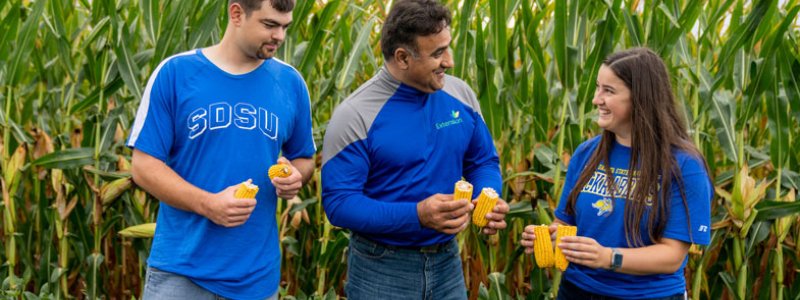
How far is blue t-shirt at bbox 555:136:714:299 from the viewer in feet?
9.80

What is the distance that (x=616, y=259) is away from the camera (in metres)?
2.97

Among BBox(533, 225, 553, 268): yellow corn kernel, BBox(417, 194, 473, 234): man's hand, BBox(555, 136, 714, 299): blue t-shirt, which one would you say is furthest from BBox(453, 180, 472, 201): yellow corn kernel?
BBox(555, 136, 714, 299): blue t-shirt

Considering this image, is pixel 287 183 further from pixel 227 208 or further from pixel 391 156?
pixel 391 156

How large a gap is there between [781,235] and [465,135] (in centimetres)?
189

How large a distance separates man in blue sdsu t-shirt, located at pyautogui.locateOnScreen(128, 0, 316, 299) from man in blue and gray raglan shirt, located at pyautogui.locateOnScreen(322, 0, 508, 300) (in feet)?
0.65

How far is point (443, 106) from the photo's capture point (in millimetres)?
3264

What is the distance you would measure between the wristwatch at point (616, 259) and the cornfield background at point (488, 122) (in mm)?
1276

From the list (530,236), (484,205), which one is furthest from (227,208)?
(530,236)

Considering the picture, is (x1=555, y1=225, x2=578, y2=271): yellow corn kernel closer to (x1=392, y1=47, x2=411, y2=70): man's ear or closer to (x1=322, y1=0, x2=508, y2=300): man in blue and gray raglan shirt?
(x1=322, y1=0, x2=508, y2=300): man in blue and gray raglan shirt

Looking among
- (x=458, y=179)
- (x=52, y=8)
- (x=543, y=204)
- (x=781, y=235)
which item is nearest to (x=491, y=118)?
(x=543, y=204)

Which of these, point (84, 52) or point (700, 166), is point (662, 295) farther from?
point (84, 52)

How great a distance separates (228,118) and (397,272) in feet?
2.53

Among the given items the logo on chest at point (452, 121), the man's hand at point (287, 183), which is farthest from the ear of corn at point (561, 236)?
the man's hand at point (287, 183)

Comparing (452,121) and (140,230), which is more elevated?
(452,121)
